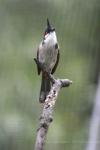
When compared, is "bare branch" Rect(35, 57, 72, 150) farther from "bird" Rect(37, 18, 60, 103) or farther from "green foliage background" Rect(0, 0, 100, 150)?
"green foliage background" Rect(0, 0, 100, 150)

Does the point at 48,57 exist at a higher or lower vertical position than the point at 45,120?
higher

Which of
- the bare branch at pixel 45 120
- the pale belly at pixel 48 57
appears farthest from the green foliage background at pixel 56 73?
the bare branch at pixel 45 120

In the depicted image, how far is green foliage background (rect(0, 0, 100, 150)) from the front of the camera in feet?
5.20

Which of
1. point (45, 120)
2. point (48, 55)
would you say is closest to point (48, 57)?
point (48, 55)

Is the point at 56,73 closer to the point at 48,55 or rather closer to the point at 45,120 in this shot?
the point at 48,55

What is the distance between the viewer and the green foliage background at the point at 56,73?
1586 millimetres

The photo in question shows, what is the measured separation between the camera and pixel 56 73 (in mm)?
1585

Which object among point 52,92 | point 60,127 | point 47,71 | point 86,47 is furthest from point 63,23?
point 52,92

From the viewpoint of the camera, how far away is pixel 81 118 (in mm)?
1641

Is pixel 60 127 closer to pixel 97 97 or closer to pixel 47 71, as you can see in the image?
pixel 97 97

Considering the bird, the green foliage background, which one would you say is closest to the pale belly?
the bird

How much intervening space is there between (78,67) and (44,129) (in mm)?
819

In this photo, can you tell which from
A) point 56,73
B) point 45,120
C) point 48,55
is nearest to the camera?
point 45,120

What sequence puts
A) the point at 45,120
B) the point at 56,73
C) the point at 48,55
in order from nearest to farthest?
the point at 45,120
the point at 48,55
the point at 56,73
